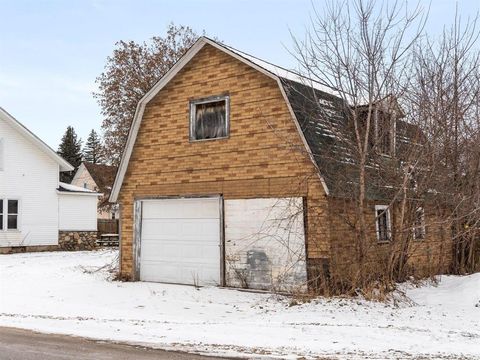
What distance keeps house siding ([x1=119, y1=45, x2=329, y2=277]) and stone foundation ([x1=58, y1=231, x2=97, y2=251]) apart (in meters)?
15.4

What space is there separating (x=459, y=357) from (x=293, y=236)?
5.61m

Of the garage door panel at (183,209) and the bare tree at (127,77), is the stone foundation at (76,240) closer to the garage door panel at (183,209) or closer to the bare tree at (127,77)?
the bare tree at (127,77)

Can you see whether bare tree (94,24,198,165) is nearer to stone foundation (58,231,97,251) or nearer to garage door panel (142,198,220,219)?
stone foundation (58,231,97,251)

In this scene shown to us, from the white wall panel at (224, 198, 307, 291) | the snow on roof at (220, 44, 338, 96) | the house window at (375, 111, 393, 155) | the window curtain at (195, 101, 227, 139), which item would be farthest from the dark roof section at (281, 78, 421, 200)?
the window curtain at (195, 101, 227, 139)

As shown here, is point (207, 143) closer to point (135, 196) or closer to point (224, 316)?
point (135, 196)

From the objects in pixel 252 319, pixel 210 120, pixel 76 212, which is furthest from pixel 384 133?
pixel 76 212

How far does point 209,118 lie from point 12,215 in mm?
16604

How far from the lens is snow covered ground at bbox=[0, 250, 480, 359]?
7051mm

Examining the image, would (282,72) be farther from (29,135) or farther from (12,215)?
(12,215)

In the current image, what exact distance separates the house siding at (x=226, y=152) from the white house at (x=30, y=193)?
1362 centimetres

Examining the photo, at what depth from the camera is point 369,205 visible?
12672 millimetres

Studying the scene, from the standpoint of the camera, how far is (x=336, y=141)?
12.0 m

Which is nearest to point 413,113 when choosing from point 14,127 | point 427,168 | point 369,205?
point 427,168

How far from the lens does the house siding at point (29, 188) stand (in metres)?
25.6
